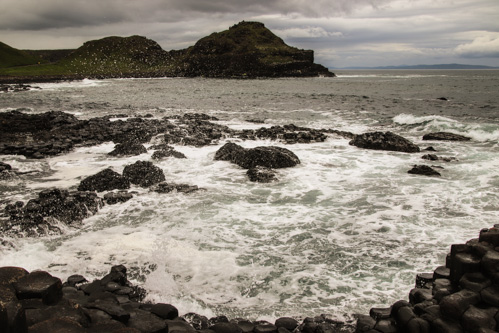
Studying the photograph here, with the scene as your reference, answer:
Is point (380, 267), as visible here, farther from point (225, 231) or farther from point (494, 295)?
point (225, 231)

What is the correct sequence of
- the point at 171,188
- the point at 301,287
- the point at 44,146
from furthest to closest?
the point at 44,146, the point at 171,188, the point at 301,287

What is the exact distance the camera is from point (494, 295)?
5.14 meters

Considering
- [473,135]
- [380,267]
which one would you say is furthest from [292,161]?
[473,135]

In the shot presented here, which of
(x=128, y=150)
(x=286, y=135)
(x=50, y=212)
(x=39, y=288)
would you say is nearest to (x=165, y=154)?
(x=128, y=150)

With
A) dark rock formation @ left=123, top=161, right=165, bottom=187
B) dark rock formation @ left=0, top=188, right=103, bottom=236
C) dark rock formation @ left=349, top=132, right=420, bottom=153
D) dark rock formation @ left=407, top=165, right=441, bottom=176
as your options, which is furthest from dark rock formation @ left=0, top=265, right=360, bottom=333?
dark rock formation @ left=349, top=132, right=420, bottom=153

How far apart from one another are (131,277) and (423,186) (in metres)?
10.4

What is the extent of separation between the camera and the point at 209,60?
523ft

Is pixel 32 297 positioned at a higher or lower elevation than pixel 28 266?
higher

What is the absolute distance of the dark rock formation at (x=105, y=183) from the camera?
1228cm

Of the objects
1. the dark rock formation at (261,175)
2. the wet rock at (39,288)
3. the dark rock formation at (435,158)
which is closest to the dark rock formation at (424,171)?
the dark rock formation at (435,158)

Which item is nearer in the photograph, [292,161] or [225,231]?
[225,231]

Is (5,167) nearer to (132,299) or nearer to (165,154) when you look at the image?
(165,154)

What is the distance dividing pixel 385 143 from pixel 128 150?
13418 mm

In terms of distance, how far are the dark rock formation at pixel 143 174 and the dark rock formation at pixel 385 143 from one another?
11454 millimetres
